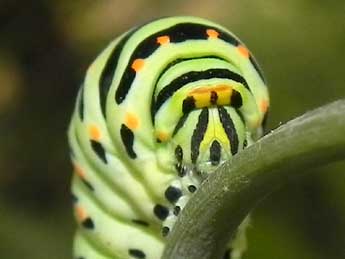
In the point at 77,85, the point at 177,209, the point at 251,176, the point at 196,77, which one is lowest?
the point at 251,176

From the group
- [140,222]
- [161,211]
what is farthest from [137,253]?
[161,211]

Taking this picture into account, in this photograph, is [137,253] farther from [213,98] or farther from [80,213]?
[213,98]

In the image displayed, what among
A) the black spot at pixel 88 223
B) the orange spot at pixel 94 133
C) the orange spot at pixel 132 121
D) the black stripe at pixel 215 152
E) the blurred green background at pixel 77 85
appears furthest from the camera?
the blurred green background at pixel 77 85

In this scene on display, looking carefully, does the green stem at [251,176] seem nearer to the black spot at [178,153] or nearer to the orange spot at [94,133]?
the black spot at [178,153]

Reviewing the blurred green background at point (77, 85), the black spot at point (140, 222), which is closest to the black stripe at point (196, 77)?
the black spot at point (140, 222)

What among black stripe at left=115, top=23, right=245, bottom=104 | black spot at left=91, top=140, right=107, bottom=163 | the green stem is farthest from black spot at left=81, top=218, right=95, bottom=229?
the green stem

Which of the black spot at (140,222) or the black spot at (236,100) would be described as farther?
the black spot at (140,222)
